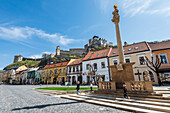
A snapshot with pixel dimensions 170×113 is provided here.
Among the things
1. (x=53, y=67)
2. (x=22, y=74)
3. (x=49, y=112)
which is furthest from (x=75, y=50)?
(x=49, y=112)

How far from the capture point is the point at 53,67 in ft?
136

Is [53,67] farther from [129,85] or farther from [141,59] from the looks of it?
[129,85]

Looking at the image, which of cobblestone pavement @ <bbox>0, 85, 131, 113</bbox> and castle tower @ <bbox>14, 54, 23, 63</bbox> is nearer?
cobblestone pavement @ <bbox>0, 85, 131, 113</bbox>

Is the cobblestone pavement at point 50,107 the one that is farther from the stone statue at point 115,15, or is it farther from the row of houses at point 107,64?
the stone statue at point 115,15

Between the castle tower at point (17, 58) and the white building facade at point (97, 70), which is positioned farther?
the castle tower at point (17, 58)

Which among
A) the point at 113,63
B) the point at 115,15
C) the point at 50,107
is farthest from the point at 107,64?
the point at 50,107

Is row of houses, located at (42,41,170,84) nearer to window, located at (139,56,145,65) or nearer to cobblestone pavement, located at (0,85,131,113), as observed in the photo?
window, located at (139,56,145,65)

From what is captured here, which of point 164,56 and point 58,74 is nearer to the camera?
point 164,56

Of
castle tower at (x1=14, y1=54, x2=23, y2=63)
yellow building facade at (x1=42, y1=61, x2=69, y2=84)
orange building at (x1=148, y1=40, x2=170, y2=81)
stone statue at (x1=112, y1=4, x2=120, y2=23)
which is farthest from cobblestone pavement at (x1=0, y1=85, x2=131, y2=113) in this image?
castle tower at (x1=14, y1=54, x2=23, y2=63)

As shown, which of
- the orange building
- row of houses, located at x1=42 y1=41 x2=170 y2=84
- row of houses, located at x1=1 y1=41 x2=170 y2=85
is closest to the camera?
the orange building

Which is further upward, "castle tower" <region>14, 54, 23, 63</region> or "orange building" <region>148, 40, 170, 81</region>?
"castle tower" <region>14, 54, 23, 63</region>

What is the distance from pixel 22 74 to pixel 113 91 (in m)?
67.6

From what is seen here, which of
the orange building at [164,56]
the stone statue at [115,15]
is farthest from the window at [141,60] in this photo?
the stone statue at [115,15]

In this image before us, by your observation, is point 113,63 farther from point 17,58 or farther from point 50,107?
point 17,58
